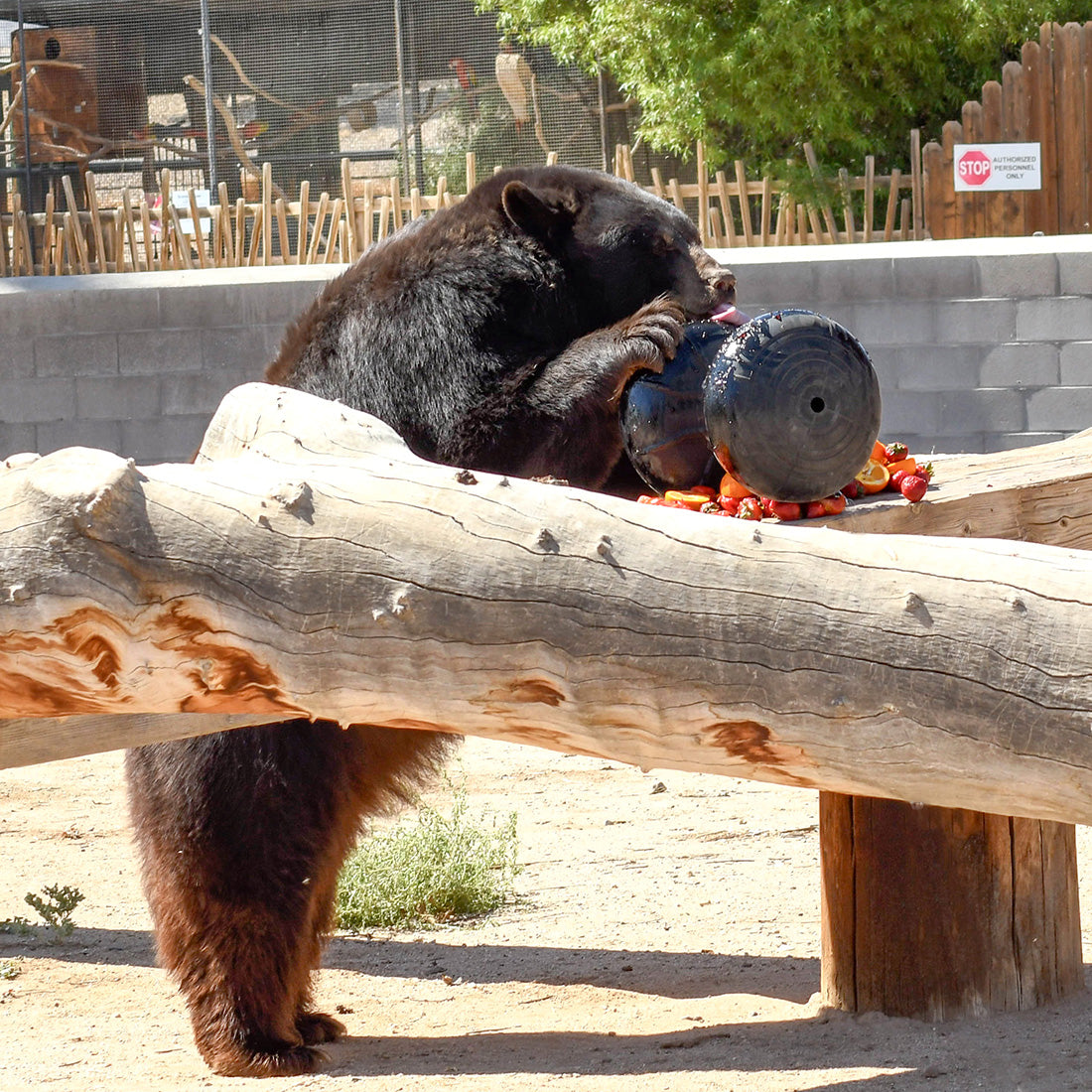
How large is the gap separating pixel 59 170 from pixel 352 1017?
15.0 m

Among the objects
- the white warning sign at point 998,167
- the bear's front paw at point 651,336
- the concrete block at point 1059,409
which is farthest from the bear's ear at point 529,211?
the white warning sign at point 998,167

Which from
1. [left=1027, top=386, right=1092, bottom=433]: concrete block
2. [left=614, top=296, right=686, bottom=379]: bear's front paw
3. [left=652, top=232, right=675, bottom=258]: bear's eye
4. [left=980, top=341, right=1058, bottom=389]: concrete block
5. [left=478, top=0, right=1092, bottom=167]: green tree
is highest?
[left=478, top=0, right=1092, bottom=167]: green tree

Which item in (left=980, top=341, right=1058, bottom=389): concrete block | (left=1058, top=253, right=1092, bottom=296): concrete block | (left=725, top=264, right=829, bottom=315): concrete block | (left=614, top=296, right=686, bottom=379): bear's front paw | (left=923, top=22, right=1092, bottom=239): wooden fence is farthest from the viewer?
(left=923, top=22, right=1092, bottom=239): wooden fence

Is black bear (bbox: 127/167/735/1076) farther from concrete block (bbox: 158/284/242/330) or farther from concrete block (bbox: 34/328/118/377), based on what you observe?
concrete block (bbox: 34/328/118/377)

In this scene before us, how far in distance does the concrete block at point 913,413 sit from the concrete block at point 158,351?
4.71 meters

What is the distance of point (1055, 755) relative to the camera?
2.05 metres

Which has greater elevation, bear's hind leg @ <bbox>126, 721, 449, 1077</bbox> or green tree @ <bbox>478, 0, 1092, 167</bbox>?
green tree @ <bbox>478, 0, 1092, 167</bbox>

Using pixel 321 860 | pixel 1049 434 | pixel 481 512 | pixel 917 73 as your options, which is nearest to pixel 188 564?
pixel 481 512

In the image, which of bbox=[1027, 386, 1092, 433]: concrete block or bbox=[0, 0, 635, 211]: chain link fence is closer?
bbox=[1027, 386, 1092, 433]: concrete block

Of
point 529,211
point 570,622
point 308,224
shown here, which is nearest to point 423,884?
point 529,211

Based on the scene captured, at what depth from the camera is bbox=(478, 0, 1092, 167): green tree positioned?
51.8 ft

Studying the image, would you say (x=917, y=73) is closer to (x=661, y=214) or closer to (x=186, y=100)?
(x=186, y=100)

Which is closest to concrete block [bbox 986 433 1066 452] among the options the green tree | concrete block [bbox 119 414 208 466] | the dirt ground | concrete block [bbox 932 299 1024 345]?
concrete block [bbox 932 299 1024 345]

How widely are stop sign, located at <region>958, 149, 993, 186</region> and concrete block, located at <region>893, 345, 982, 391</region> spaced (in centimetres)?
261
